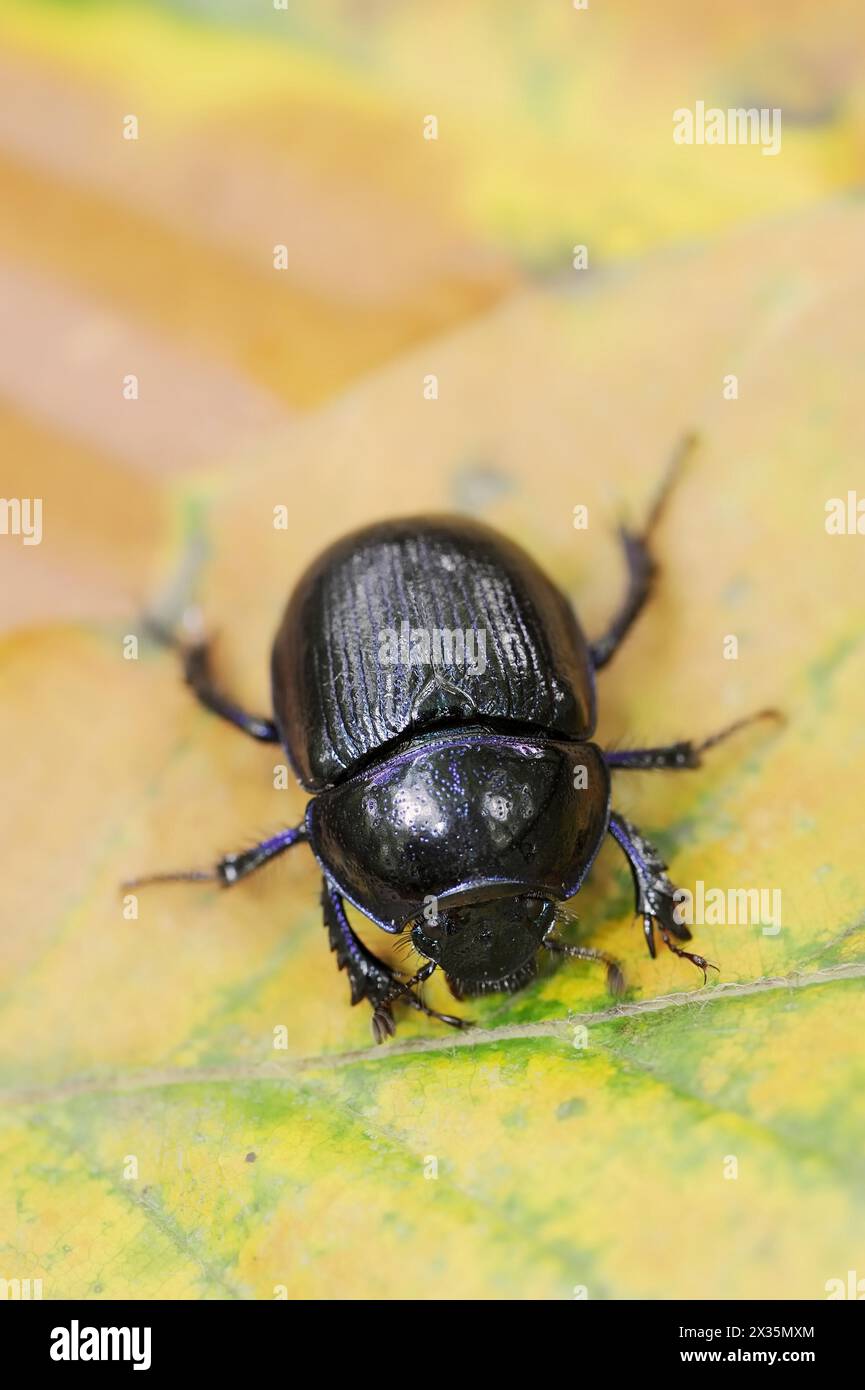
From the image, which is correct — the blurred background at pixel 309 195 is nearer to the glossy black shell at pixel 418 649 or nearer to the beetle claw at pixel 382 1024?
the glossy black shell at pixel 418 649

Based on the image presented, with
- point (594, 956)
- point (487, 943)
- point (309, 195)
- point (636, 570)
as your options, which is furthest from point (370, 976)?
point (309, 195)

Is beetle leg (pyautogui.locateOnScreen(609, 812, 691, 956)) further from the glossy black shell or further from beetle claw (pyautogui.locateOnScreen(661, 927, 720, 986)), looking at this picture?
the glossy black shell

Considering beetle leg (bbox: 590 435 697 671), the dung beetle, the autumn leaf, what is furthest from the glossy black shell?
the autumn leaf

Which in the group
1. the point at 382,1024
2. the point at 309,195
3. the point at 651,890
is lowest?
the point at 382,1024

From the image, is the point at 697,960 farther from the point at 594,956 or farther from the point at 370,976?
the point at 370,976

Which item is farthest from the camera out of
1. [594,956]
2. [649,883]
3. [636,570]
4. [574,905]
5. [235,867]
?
[636,570]

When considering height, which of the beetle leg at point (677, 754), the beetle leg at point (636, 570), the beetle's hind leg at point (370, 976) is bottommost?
the beetle's hind leg at point (370, 976)

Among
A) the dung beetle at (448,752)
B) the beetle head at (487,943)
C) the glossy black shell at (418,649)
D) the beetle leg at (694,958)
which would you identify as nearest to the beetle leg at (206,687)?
the dung beetle at (448,752)
